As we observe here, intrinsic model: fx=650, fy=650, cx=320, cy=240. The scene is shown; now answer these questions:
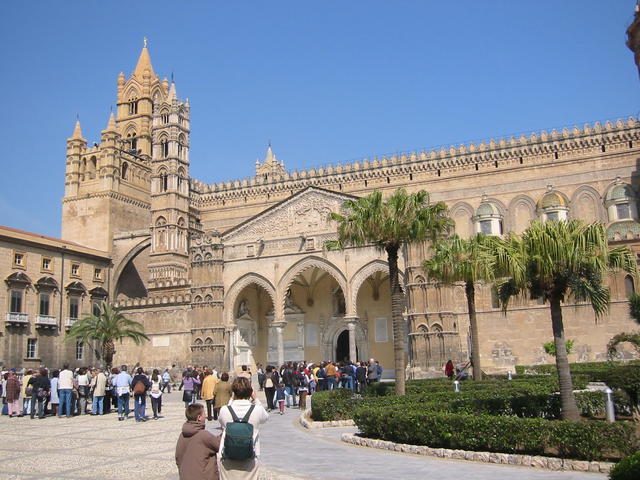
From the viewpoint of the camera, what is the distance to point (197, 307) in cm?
4075

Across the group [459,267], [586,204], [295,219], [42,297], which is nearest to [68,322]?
[42,297]

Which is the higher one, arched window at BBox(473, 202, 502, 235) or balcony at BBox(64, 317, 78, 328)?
arched window at BBox(473, 202, 502, 235)

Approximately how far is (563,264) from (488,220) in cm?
2931

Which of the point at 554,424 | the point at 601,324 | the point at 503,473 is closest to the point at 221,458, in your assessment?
the point at 503,473

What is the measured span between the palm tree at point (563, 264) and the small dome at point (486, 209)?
94.2 feet

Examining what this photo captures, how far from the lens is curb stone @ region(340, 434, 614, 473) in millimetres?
9852

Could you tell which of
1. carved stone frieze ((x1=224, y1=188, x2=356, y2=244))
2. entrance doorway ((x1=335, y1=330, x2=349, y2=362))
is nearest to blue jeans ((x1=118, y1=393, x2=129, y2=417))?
carved stone frieze ((x1=224, y1=188, x2=356, y2=244))

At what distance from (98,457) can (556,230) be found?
402 inches

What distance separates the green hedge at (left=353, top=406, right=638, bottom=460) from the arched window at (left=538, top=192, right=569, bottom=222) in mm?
30347

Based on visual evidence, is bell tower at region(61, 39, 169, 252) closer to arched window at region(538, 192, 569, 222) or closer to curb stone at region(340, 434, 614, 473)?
arched window at region(538, 192, 569, 222)

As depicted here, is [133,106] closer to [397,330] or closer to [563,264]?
[397,330]

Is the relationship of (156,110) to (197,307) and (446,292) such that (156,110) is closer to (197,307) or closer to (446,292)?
(197,307)

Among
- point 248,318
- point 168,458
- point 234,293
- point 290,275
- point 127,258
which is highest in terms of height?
point 127,258

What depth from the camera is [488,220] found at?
138 feet
